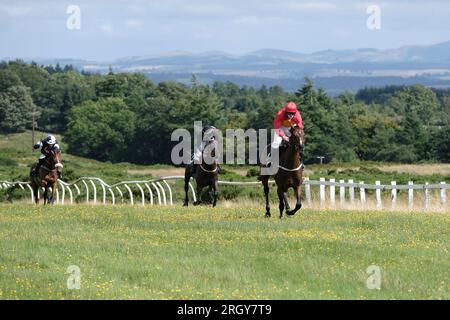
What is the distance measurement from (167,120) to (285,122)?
4174 inches

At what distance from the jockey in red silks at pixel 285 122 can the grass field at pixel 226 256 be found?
5.67ft

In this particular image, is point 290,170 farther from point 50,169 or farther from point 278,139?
point 50,169

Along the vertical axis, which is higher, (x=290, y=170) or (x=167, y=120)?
(x=290, y=170)

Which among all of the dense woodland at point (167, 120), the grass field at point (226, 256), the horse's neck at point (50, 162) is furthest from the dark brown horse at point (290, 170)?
the dense woodland at point (167, 120)

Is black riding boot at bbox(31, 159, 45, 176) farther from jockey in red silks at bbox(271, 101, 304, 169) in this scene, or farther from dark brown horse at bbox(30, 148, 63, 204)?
jockey in red silks at bbox(271, 101, 304, 169)

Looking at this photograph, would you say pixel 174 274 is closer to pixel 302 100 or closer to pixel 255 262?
pixel 255 262

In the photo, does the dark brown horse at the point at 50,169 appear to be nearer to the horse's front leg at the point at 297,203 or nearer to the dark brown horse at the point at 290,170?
the dark brown horse at the point at 290,170

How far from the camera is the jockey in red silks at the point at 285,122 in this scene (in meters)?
21.5

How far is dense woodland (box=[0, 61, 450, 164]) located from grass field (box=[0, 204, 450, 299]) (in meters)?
82.8

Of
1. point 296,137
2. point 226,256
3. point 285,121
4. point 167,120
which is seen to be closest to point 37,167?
point 285,121

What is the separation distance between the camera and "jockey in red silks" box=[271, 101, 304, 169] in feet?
70.7

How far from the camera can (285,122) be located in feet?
71.4

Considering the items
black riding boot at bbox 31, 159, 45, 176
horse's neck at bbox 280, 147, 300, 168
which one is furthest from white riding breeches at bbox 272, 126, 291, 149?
black riding boot at bbox 31, 159, 45, 176

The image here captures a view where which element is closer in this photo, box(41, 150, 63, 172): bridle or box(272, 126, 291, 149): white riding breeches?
box(272, 126, 291, 149): white riding breeches
